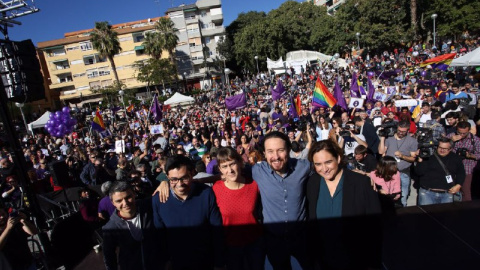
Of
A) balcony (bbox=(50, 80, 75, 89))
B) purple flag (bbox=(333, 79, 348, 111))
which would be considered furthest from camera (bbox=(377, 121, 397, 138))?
balcony (bbox=(50, 80, 75, 89))

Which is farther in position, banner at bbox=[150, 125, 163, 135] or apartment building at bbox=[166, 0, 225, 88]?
apartment building at bbox=[166, 0, 225, 88]

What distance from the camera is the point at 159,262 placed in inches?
108

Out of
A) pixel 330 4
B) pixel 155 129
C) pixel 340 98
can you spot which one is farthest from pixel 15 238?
pixel 330 4

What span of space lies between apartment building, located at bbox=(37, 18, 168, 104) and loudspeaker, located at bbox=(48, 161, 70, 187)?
1774 inches

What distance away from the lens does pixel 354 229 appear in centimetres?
236

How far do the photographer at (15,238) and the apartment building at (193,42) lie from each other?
5076 cm

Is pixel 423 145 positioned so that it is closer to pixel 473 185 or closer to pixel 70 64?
pixel 473 185

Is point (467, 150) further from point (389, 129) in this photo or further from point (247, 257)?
point (247, 257)

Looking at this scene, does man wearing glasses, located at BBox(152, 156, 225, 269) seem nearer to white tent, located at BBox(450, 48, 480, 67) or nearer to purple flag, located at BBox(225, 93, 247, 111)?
white tent, located at BBox(450, 48, 480, 67)

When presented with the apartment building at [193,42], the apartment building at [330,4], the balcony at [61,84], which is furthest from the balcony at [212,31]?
the apartment building at [330,4]

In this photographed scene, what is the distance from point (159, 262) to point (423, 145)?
420 centimetres

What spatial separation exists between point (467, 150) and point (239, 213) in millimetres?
3944

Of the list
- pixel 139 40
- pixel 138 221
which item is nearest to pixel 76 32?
pixel 139 40

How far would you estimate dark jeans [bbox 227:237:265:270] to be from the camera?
9.00 feet
